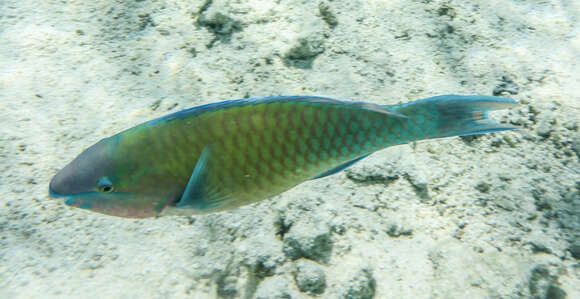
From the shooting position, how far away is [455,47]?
2824 mm

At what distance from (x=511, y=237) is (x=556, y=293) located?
330 millimetres

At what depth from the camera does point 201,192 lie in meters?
1.41

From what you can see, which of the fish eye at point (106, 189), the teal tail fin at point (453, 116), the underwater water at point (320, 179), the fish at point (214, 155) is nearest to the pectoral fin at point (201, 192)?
the fish at point (214, 155)

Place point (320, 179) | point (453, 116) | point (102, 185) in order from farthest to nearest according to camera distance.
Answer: point (320, 179)
point (453, 116)
point (102, 185)

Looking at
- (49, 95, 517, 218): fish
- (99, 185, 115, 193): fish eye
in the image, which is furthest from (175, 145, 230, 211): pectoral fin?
(99, 185, 115, 193): fish eye

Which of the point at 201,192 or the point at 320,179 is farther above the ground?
the point at 201,192

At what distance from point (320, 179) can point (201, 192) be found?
3.33 ft

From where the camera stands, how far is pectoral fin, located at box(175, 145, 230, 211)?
140cm

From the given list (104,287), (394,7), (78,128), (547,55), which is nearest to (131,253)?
(104,287)

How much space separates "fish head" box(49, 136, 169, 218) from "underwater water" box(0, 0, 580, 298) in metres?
0.61

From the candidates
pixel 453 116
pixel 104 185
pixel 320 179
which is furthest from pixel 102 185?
pixel 453 116

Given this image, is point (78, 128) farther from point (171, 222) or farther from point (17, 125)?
point (171, 222)

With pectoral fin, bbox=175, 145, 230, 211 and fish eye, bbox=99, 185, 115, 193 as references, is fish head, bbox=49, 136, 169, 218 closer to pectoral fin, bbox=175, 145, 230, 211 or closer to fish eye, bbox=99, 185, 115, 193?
fish eye, bbox=99, 185, 115, 193

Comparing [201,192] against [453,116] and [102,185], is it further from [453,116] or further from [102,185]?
[453,116]
